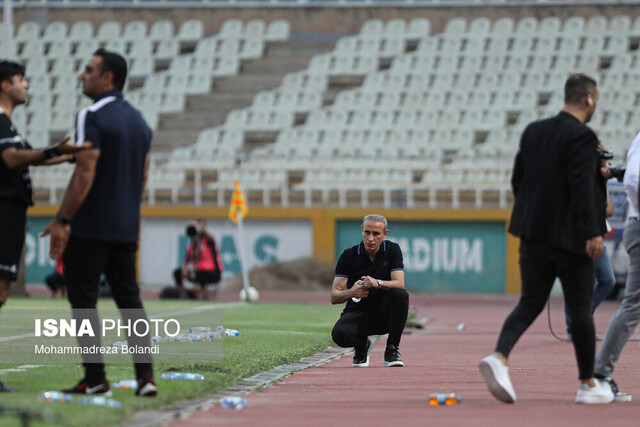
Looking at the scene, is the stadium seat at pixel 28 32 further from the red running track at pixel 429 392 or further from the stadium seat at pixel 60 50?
the red running track at pixel 429 392

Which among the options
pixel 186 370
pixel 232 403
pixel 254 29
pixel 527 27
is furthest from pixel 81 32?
pixel 232 403

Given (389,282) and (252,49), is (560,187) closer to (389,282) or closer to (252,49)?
(389,282)

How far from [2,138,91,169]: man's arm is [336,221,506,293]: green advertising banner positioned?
24.2 m

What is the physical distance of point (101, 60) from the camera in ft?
24.2

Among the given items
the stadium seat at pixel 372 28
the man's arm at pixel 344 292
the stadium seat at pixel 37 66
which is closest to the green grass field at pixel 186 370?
the man's arm at pixel 344 292

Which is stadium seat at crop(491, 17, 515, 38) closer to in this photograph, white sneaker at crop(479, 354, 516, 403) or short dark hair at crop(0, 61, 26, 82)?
short dark hair at crop(0, 61, 26, 82)

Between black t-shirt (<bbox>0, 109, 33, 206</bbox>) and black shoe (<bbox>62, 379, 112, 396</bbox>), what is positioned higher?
black t-shirt (<bbox>0, 109, 33, 206</bbox>)

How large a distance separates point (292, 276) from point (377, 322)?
21.6 m

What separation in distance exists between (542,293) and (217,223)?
84.9ft

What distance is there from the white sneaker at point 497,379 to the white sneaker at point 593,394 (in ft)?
1.44

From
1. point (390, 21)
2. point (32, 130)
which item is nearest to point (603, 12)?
point (390, 21)

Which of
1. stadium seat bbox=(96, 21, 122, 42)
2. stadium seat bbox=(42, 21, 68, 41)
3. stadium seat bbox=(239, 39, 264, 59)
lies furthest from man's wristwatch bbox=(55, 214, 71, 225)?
stadium seat bbox=(42, 21, 68, 41)

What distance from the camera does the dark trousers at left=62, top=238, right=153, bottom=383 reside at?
23.7ft

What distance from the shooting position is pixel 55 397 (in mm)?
6941
